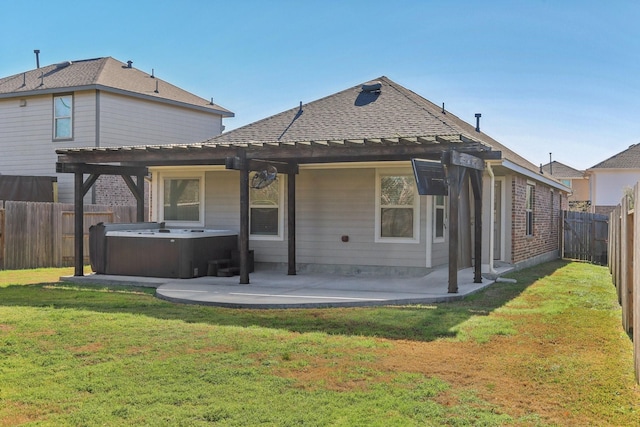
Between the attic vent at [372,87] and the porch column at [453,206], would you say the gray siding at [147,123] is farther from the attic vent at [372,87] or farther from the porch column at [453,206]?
the porch column at [453,206]

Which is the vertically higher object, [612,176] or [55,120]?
[55,120]

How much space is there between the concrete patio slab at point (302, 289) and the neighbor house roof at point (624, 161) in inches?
1209

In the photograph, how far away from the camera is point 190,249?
12367mm

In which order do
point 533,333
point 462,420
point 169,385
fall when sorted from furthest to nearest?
point 533,333 < point 169,385 < point 462,420

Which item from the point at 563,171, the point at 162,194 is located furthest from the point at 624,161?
the point at 162,194

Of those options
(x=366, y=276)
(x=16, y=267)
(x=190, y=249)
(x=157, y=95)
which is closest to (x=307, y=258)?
(x=366, y=276)

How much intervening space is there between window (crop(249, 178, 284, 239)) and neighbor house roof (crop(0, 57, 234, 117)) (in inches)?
321

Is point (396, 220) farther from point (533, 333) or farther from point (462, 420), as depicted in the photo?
point (462, 420)

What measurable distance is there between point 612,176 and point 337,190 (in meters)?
32.6

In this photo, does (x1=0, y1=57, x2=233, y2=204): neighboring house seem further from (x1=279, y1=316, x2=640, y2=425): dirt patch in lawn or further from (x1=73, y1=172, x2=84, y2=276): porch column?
(x1=279, y1=316, x2=640, y2=425): dirt patch in lawn

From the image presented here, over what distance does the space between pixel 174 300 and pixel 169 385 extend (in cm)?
479

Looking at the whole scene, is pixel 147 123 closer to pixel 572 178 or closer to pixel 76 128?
pixel 76 128

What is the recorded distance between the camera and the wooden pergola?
32.9 ft

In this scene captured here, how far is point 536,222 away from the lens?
1777 centimetres
